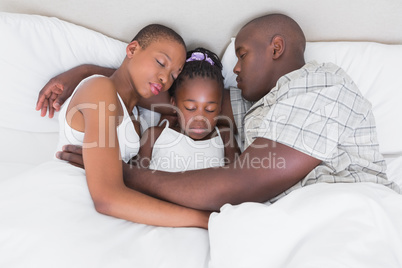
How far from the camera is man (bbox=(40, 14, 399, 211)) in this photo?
3.01 feet

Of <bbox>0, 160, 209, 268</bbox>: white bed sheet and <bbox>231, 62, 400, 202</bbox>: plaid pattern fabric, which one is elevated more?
<bbox>231, 62, 400, 202</bbox>: plaid pattern fabric

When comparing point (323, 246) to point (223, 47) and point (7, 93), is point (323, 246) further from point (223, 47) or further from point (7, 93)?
point (7, 93)

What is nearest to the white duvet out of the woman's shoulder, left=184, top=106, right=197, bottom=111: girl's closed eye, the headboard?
the woman's shoulder

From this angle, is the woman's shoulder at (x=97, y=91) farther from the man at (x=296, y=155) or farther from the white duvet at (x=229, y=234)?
the white duvet at (x=229, y=234)

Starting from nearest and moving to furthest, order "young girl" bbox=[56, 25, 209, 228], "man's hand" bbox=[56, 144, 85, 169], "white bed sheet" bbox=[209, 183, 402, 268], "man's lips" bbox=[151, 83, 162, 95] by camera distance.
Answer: "white bed sheet" bbox=[209, 183, 402, 268]
"young girl" bbox=[56, 25, 209, 228]
"man's hand" bbox=[56, 144, 85, 169]
"man's lips" bbox=[151, 83, 162, 95]

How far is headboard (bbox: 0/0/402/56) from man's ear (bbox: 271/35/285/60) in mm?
206

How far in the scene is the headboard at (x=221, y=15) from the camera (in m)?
1.31

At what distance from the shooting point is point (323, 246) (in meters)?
0.72

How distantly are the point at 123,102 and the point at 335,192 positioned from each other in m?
0.79

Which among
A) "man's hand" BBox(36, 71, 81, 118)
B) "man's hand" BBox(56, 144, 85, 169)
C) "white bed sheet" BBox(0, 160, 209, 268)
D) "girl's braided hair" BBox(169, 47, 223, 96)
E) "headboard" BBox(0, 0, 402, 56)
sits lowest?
"white bed sheet" BBox(0, 160, 209, 268)

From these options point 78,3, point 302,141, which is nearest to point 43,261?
point 302,141

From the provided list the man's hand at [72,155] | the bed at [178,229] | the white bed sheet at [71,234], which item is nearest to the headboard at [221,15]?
the bed at [178,229]

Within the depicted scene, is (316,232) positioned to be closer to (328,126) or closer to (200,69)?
(328,126)

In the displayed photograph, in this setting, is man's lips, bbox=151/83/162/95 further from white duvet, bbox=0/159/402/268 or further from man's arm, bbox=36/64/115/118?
white duvet, bbox=0/159/402/268
